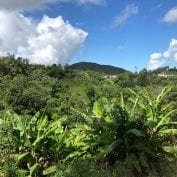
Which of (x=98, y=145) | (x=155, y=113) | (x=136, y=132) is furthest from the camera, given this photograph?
(x=155, y=113)

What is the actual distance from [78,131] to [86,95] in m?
89.4

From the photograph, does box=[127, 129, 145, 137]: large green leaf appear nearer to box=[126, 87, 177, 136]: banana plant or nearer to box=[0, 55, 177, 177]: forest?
box=[0, 55, 177, 177]: forest

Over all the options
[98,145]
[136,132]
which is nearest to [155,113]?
[136,132]

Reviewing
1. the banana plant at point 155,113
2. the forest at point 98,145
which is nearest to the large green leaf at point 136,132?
the forest at point 98,145

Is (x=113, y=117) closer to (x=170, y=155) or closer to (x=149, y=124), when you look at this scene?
(x=149, y=124)

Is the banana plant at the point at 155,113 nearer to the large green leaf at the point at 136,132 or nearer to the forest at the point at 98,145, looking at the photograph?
the forest at the point at 98,145

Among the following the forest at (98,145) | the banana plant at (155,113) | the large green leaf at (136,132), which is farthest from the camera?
the banana plant at (155,113)

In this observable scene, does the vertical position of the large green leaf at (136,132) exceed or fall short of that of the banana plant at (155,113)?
it falls short

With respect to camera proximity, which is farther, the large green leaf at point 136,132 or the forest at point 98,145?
the large green leaf at point 136,132

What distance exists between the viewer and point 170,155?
351 inches

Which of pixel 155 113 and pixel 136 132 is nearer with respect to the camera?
pixel 136 132

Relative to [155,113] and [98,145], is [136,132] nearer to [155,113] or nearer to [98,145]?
[98,145]

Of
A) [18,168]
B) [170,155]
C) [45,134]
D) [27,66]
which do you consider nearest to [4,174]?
[18,168]

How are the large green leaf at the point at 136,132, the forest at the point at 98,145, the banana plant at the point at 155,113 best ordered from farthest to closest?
the banana plant at the point at 155,113, the large green leaf at the point at 136,132, the forest at the point at 98,145
